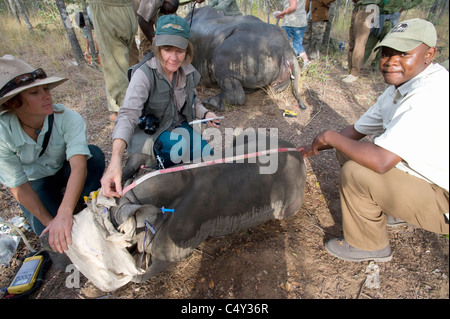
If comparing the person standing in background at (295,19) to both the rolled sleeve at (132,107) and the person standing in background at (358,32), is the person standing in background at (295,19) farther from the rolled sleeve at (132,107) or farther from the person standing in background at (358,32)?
the rolled sleeve at (132,107)

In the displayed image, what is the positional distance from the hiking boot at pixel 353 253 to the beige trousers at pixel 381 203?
0.17 ft

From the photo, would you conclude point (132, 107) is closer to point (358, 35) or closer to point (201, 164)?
point (201, 164)

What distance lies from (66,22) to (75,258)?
16.9ft

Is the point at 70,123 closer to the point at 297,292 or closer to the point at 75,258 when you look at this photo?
the point at 75,258

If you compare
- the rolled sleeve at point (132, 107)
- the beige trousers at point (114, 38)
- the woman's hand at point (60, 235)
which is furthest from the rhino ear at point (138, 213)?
the beige trousers at point (114, 38)

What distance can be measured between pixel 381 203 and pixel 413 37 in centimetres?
105

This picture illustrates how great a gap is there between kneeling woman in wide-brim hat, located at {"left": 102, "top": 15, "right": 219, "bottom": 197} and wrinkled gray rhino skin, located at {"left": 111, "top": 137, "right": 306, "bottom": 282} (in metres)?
0.38

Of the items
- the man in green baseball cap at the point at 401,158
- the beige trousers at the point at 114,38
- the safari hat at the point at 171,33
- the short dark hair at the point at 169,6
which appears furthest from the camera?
the short dark hair at the point at 169,6

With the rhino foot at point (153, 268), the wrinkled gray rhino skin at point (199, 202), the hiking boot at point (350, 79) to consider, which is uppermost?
the wrinkled gray rhino skin at point (199, 202)

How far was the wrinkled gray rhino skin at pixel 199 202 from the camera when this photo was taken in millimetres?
1561

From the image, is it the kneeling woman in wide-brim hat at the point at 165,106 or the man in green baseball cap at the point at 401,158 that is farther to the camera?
the kneeling woman in wide-brim hat at the point at 165,106

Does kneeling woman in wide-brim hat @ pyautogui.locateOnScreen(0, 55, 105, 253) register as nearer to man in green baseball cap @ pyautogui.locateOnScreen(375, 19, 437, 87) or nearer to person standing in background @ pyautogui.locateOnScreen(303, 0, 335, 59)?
man in green baseball cap @ pyautogui.locateOnScreen(375, 19, 437, 87)

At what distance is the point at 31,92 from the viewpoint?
5.46ft

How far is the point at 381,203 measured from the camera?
1.71 metres
